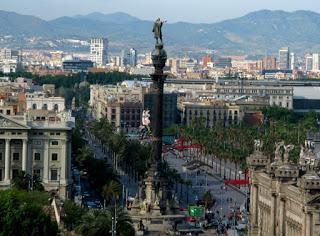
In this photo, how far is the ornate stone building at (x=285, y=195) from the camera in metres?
48.8

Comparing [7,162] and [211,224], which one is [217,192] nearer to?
[211,224]

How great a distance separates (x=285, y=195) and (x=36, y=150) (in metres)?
23.5

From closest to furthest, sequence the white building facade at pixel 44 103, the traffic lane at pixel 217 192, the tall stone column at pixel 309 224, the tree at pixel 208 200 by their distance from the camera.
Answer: the tall stone column at pixel 309 224, the tree at pixel 208 200, the traffic lane at pixel 217 192, the white building facade at pixel 44 103

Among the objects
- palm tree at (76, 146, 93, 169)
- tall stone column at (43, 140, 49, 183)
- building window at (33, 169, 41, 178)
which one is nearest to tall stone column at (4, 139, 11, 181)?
building window at (33, 169, 41, 178)

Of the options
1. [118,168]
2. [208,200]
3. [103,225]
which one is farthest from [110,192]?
[118,168]

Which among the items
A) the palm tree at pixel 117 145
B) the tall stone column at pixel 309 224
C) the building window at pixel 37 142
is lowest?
the palm tree at pixel 117 145

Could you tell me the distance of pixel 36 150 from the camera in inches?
2835

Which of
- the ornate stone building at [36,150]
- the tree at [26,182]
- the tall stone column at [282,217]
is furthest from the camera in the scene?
the ornate stone building at [36,150]

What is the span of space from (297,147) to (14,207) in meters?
46.3

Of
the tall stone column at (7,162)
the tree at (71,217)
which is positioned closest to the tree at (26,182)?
the tall stone column at (7,162)

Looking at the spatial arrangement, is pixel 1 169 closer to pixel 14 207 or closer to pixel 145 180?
pixel 145 180

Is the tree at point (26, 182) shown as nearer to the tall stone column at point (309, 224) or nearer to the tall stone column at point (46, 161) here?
the tall stone column at point (46, 161)

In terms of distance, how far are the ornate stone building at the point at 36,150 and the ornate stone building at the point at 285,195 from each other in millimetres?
16377

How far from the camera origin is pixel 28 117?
244 feet
